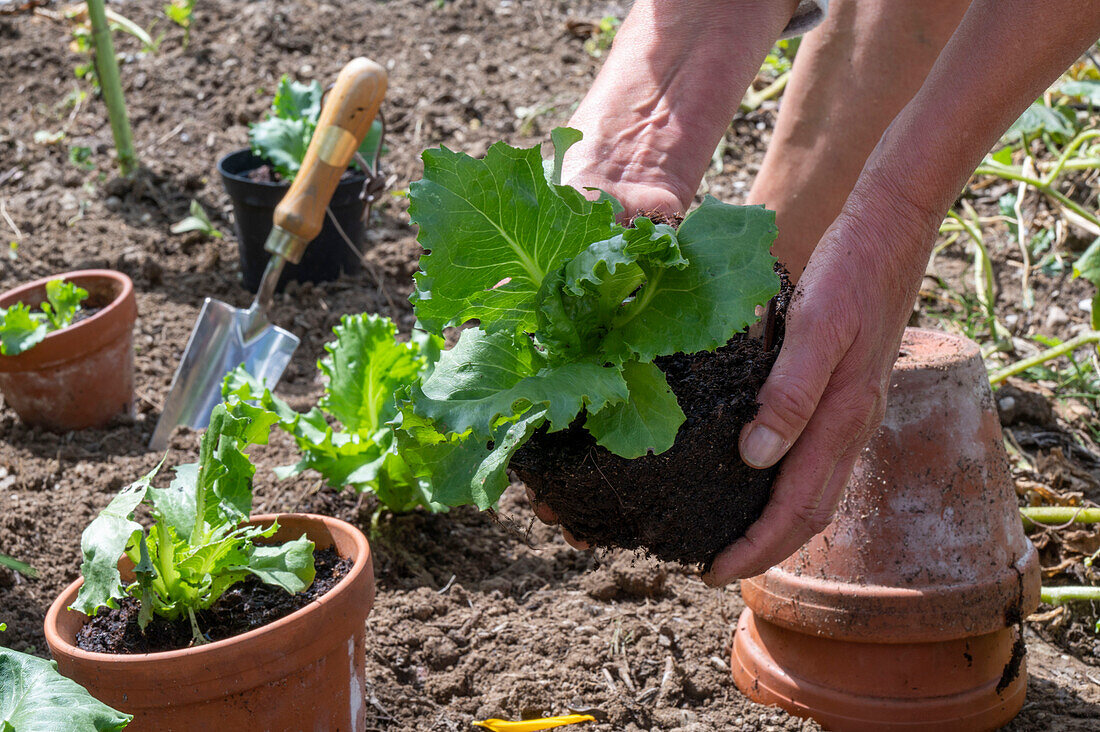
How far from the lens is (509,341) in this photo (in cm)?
139

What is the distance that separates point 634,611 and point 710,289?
1137 mm

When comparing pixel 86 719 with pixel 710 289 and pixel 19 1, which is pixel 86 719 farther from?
pixel 19 1

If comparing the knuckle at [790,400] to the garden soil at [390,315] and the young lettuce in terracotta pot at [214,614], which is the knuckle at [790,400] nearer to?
the garden soil at [390,315]

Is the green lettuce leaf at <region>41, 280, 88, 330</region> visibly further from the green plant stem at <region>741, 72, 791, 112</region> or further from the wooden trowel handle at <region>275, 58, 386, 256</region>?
the green plant stem at <region>741, 72, 791, 112</region>

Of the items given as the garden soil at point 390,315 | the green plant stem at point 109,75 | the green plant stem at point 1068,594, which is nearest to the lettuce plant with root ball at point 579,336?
the garden soil at point 390,315

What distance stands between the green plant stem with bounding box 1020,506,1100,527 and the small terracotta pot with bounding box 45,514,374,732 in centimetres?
156

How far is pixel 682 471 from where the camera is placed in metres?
1.35

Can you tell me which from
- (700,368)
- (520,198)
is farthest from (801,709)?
(520,198)

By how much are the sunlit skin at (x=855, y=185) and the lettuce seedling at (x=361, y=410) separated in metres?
0.78

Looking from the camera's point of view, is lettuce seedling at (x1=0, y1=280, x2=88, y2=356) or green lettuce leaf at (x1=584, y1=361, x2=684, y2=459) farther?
lettuce seedling at (x1=0, y1=280, x2=88, y2=356)

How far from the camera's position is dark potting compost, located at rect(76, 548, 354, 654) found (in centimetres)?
157

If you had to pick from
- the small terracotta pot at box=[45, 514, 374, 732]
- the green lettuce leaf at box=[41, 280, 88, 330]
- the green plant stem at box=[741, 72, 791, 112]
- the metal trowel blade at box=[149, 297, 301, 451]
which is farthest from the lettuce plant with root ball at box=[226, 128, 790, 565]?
the green plant stem at box=[741, 72, 791, 112]

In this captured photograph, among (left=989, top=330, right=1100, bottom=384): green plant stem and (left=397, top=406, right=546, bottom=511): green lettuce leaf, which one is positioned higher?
(left=397, top=406, right=546, bottom=511): green lettuce leaf

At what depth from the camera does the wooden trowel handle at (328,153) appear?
123 inches
